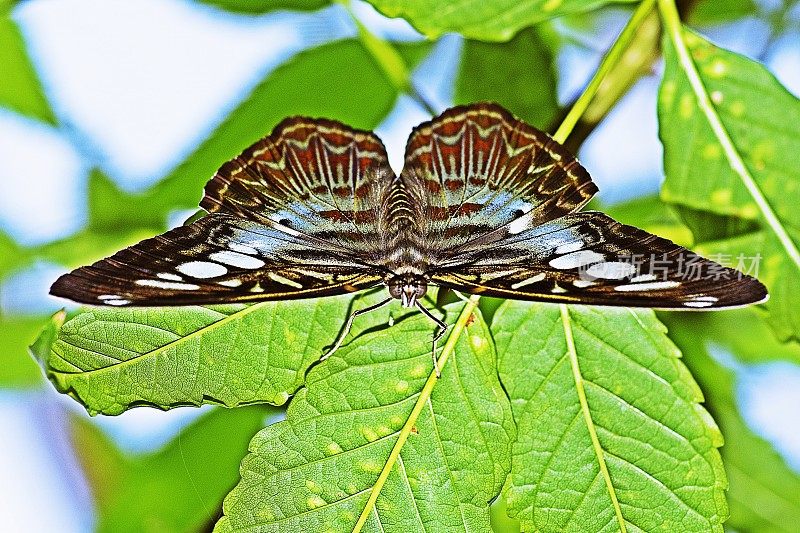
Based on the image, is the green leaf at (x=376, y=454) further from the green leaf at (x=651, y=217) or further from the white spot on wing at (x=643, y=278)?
the green leaf at (x=651, y=217)

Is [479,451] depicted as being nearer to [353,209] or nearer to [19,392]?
[353,209]

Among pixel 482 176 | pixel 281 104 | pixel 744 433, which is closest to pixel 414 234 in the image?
pixel 482 176

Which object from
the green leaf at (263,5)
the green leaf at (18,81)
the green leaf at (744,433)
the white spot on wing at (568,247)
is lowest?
the green leaf at (744,433)

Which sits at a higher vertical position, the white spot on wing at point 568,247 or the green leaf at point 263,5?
the green leaf at point 263,5

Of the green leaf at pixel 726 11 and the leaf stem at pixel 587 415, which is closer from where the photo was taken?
the leaf stem at pixel 587 415

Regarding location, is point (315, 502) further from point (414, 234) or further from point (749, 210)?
point (749, 210)

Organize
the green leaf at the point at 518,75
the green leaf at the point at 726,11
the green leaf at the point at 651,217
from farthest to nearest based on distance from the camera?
1. the green leaf at the point at 726,11
2. the green leaf at the point at 518,75
3. the green leaf at the point at 651,217

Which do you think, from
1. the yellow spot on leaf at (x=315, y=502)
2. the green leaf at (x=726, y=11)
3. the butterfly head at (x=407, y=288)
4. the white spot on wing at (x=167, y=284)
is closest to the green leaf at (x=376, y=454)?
the yellow spot on leaf at (x=315, y=502)

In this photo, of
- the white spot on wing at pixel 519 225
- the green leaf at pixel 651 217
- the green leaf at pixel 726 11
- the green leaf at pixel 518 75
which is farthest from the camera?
the green leaf at pixel 726 11
